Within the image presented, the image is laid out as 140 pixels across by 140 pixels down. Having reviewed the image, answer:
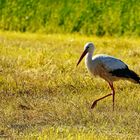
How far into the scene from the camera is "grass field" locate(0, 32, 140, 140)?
941cm

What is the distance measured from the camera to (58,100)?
11.6 meters

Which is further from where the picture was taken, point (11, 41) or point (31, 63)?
point (11, 41)

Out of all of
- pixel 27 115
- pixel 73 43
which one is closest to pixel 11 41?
pixel 73 43

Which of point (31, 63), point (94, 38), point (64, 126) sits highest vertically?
point (64, 126)

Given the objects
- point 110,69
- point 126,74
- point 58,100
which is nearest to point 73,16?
point 110,69

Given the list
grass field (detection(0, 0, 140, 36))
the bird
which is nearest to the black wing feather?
the bird

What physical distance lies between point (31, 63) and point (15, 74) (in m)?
1.58

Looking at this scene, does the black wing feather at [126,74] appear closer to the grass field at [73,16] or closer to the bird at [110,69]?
the bird at [110,69]

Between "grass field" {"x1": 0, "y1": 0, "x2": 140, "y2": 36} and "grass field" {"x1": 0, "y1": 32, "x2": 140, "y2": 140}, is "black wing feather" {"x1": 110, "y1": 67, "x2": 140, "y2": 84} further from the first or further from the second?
→ "grass field" {"x1": 0, "y1": 0, "x2": 140, "y2": 36}

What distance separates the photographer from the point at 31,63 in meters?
15.4

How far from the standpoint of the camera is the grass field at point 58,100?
30.9 ft

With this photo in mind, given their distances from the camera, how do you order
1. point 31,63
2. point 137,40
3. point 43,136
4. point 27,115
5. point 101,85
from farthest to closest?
point 137,40 < point 31,63 < point 101,85 < point 27,115 < point 43,136

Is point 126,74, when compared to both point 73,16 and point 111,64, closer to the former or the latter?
point 111,64

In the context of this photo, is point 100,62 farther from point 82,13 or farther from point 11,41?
point 82,13
